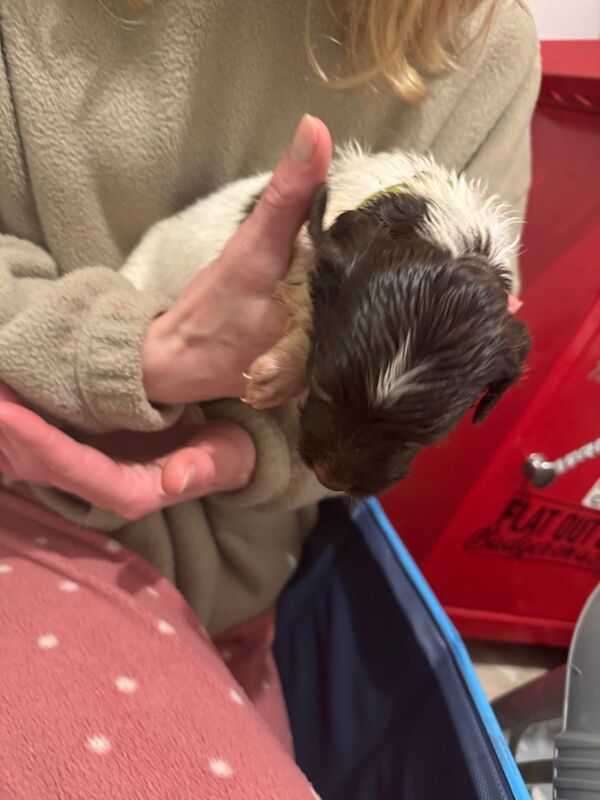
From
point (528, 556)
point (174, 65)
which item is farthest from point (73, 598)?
point (528, 556)

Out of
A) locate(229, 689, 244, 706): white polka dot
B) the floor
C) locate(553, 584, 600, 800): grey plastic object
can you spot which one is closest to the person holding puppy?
locate(229, 689, 244, 706): white polka dot

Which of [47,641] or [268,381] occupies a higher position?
[268,381]

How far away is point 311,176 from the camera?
653mm

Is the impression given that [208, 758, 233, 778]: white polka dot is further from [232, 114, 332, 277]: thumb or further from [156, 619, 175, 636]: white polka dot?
[232, 114, 332, 277]: thumb

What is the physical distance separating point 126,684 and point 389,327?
1.37 feet

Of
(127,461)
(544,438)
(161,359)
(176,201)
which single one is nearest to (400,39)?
(176,201)

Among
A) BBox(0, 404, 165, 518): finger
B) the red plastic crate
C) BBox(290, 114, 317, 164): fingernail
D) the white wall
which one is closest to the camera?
BBox(290, 114, 317, 164): fingernail

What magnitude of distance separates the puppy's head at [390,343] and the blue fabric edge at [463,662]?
0.88 feet

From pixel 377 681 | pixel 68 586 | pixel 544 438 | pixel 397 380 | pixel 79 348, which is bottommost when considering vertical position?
pixel 377 681

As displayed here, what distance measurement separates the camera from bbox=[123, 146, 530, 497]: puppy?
0.68 m

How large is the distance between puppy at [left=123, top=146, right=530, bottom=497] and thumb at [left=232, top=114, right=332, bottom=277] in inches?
0.9

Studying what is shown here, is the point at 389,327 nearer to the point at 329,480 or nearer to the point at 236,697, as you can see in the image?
the point at 329,480

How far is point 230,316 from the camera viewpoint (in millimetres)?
784

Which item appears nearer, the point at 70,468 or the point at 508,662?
the point at 70,468
